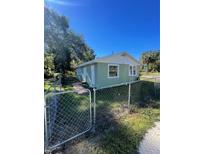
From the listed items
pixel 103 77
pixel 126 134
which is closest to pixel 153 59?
pixel 126 134

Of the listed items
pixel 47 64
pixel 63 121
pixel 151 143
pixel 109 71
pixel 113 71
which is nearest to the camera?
pixel 47 64

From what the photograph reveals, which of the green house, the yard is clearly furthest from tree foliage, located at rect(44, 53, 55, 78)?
the green house

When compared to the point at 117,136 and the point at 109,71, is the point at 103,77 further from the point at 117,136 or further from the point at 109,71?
the point at 117,136

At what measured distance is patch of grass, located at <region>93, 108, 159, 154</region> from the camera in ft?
3.52

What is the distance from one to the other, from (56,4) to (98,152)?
99 cm

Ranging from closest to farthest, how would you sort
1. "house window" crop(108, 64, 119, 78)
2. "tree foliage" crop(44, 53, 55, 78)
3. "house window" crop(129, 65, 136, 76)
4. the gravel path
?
1. "tree foliage" crop(44, 53, 55, 78)
2. the gravel path
3. "house window" crop(108, 64, 119, 78)
4. "house window" crop(129, 65, 136, 76)

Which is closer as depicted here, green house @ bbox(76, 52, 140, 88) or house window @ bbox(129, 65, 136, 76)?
green house @ bbox(76, 52, 140, 88)

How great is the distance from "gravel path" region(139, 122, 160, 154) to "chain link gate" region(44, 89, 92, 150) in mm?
Result: 445

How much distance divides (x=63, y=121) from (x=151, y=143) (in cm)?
83

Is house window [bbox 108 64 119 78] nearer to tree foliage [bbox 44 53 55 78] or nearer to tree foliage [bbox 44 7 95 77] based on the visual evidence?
tree foliage [bbox 44 7 95 77]

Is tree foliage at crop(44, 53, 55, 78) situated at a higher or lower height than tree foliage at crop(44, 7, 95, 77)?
lower

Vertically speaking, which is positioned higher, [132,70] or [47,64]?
[132,70]

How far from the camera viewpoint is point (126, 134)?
1.27 m

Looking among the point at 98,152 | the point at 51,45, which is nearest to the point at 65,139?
the point at 98,152
